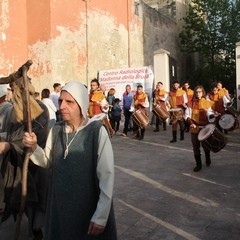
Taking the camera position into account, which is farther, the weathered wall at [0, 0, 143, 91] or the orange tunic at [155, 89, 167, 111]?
the weathered wall at [0, 0, 143, 91]

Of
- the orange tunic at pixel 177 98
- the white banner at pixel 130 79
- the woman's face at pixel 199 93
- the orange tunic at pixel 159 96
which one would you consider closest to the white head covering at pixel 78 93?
the woman's face at pixel 199 93

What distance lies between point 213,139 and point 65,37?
1228 cm

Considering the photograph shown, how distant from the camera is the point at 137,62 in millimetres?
24578

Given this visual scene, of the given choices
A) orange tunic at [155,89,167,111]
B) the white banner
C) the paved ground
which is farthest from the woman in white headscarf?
the white banner

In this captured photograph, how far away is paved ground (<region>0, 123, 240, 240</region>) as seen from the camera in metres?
4.23

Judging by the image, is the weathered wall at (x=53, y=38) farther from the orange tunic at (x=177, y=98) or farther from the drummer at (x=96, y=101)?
the orange tunic at (x=177, y=98)

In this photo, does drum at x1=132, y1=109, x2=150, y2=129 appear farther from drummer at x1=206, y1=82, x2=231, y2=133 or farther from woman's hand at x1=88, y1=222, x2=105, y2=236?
woman's hand at x1=88, y1=222, x2=105, y2=236

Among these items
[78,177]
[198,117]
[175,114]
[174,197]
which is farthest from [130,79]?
[78,177]

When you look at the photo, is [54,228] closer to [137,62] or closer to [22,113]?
[22,113]

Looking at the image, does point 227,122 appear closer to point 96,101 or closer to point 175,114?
point 175,114

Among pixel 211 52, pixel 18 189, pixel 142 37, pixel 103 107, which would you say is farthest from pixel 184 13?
pixel 18 189

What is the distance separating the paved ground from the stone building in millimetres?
9313

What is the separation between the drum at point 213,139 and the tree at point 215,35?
22966 millimetres

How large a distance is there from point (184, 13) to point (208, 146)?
2749cm
